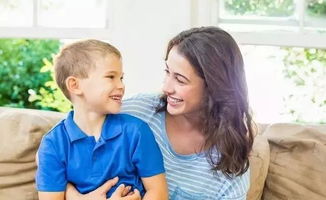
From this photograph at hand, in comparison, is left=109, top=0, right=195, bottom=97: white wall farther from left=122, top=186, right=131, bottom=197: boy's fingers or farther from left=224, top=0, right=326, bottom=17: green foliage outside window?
left=122, top=186, right=131, bottom=197: boy's fingers

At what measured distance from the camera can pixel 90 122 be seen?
1832 millimetres

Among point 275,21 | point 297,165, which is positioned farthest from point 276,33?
point 297,165

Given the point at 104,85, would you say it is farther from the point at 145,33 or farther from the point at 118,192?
→ the point at 145,33

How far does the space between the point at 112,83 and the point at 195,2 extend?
99cm

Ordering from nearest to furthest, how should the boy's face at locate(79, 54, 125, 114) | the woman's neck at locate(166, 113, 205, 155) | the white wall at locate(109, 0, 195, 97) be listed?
1. the boy's face at locate(79, 54, 125, 114)
2. the woman's neck at locate(166, 113, 205, 155)
3. the white wall at locate(109, 0, 195, 97)

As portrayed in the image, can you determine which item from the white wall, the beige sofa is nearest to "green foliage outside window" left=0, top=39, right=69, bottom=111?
the white wall

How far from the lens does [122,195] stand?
1807mm

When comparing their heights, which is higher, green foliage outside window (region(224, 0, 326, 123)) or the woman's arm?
green foliage outside window (region(224, 0, 326, 123))

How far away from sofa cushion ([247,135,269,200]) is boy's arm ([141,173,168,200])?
450 mm

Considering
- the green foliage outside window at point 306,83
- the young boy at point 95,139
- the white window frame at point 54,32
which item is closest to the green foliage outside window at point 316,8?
the green foliage outside window at point 306,83

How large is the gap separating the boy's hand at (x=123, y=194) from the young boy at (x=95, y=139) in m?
0.01

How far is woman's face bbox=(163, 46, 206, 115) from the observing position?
1.88 metres

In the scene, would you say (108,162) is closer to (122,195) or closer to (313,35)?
(122,195)

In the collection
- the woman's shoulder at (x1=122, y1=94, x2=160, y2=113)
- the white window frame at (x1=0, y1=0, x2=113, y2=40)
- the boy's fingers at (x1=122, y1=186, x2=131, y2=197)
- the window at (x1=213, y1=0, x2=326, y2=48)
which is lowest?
the boy's fingers at (x1=122, y1=186, x2=131, y2=197)
